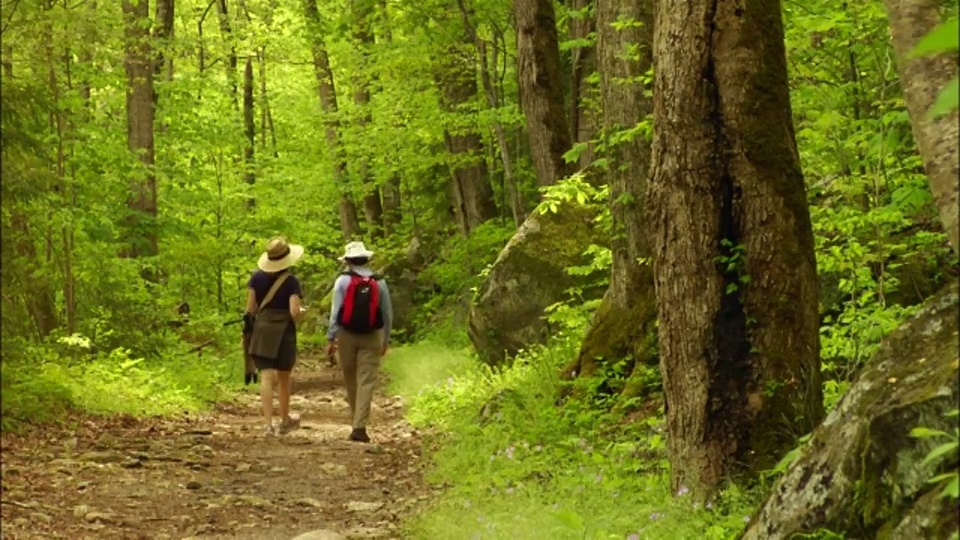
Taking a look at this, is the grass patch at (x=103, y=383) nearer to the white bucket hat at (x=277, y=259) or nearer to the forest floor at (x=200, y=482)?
the forest floor at (x=200, y=482)

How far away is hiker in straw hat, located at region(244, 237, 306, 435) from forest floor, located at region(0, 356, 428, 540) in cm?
53

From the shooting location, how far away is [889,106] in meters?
8.34

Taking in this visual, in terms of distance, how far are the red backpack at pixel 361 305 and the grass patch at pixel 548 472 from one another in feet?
4.55

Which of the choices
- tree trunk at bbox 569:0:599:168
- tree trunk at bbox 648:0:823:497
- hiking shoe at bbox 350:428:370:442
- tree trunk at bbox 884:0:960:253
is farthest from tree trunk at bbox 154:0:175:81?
tree trunk at bbox 884:0:960:253

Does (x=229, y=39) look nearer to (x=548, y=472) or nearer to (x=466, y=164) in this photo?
(x=466, y=164)

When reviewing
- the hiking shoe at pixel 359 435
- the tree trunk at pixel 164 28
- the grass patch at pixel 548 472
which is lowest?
the hiking shoe at pixel 359 435

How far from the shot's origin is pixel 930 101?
465 centimetres

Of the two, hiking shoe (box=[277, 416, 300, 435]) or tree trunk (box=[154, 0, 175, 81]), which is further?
tree trunk (box=[154, 0, 175, 81])

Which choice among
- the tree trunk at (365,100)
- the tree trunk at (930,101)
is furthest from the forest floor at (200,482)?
the tree trunk at (365,100)

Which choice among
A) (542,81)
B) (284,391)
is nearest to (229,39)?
(542,81)

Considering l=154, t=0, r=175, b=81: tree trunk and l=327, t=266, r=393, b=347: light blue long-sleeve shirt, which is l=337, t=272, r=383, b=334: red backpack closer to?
l=327, t=266, r=393, b=347: light blue long-sleeve shirt

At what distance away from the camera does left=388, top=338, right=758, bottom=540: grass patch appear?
5.94 metres

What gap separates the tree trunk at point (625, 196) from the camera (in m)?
9.73

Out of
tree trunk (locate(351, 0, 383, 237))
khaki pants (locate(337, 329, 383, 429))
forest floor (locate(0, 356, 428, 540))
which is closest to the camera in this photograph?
forest floor (locate(0, 356, 428, 540))
